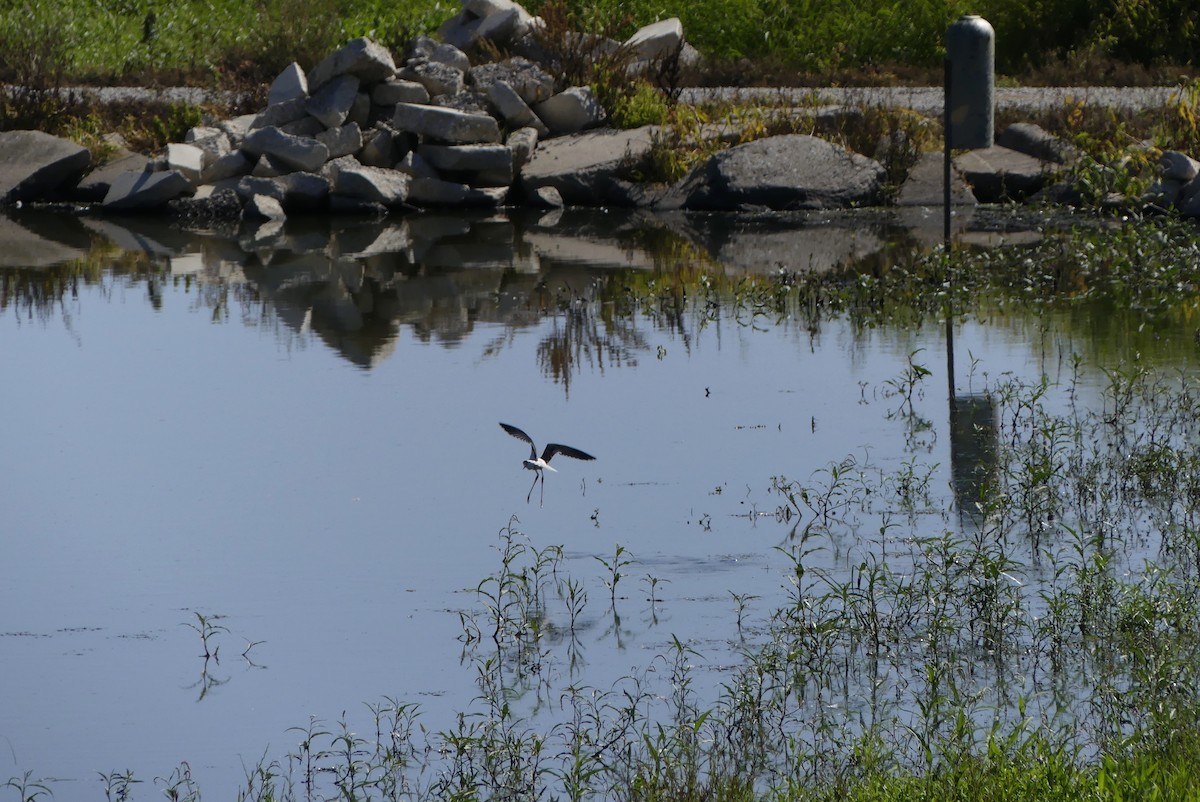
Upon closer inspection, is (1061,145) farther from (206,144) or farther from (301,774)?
(301,774)

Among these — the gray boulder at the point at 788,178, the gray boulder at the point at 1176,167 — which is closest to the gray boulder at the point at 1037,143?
the gray boulder at the point at 1176,167

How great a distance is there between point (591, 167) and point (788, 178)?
2.29m

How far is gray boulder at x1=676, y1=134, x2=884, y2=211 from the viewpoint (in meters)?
18.6

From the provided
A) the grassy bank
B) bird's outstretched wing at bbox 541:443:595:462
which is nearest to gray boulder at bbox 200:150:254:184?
the grassy bank

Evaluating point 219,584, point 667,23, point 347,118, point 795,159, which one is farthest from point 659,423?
point 667,23

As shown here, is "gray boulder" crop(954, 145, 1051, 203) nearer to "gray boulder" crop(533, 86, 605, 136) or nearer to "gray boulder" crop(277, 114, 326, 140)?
"gray boulder" crop(533, 86, 605, 136)

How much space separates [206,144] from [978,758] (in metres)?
16.6

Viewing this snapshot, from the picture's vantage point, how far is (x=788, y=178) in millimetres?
18688

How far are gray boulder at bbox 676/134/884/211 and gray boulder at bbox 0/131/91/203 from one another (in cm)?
711

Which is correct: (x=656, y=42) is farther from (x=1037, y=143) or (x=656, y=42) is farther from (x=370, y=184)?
(x=1037, y=143)

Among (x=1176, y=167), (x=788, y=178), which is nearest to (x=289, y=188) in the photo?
(x=788, y=178)

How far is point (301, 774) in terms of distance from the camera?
5078mm

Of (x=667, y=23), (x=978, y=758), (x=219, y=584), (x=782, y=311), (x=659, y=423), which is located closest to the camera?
(x=978, y=758)

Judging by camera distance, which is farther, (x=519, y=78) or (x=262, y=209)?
(x=519, y=78)
